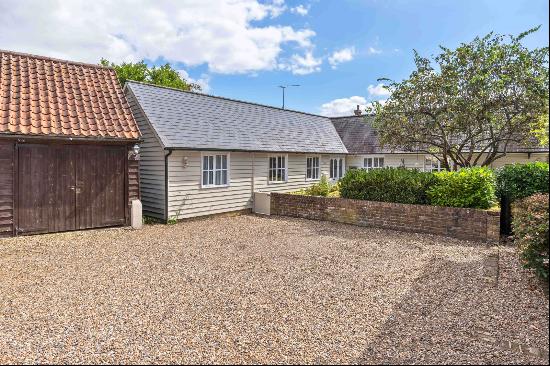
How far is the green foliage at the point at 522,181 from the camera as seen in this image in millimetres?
9383

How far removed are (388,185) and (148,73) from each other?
30.3m

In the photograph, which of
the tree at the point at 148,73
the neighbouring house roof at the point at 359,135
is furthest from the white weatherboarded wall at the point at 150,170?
the tree at the point at 148,73

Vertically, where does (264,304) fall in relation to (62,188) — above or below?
below

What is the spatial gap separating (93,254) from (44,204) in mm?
3263

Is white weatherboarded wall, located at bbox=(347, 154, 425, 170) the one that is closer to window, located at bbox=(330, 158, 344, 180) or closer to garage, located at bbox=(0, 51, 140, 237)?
window, located at bbox=(330, 158, 344, 180)

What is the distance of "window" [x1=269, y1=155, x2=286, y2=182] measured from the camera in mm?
16203

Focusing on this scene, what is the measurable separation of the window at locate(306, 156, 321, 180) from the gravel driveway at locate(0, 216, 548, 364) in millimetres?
9463

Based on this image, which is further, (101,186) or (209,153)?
(209,153)

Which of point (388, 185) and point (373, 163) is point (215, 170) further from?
point (373, 163)

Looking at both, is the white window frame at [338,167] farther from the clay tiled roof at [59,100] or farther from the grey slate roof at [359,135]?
the clay tiled roof at [59,100]

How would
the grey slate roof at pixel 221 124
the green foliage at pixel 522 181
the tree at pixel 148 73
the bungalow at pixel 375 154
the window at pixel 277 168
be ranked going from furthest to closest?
the tree at pixel 148 73 → the bungalow at pixel 375 154 → the window at pixel 277 168 → the grey slate roof at pixel 221 124 → the green foliage at pixel 522 181

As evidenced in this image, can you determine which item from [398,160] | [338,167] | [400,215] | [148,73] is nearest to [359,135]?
[398,160]

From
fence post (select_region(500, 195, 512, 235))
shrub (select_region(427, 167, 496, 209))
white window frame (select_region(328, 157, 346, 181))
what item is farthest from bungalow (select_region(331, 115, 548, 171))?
fence post (select_region(500, 195, 512, 235))

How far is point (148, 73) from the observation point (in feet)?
115
